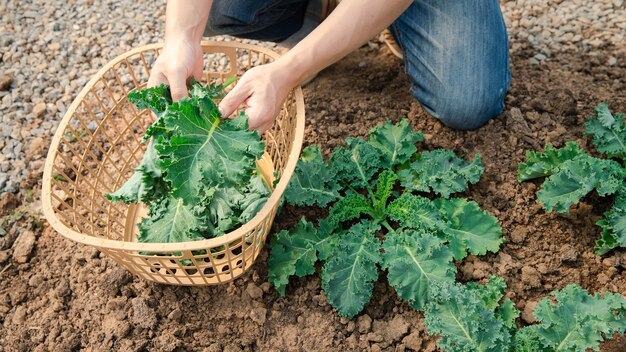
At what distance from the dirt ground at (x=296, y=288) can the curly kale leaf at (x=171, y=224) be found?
1.17 ft

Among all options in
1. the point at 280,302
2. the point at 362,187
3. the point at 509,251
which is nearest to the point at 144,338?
the point at 280,302

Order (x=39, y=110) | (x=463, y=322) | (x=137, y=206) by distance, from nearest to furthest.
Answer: (x=463, y=322) → (x=137, y=206) → (x=39, y=110)

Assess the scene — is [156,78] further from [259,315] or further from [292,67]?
[259,315]

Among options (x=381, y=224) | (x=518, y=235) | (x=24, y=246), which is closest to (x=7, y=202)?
(x=24, y=246)

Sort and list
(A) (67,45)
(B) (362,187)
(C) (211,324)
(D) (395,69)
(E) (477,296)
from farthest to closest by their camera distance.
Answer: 1. (A) (67,45)
2. (D) (395,69)
3. (B) (362,187)
4. (C) (211,324)
5. (E) (477,296)

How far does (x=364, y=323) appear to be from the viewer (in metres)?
2.29

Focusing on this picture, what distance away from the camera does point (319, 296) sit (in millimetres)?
2357

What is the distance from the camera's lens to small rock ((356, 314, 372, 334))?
228 cm

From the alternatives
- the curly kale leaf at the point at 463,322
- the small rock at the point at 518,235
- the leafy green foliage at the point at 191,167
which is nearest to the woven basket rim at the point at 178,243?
the leafy green foliage at the point at 191,167

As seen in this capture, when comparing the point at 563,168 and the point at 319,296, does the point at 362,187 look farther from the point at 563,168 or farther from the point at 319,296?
the point at 563,168

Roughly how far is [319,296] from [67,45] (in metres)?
2.32

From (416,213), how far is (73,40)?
2.45 metres

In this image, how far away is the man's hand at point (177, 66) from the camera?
6.94 ft

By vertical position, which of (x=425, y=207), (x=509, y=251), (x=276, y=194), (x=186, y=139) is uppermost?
(x=186, y=139)
